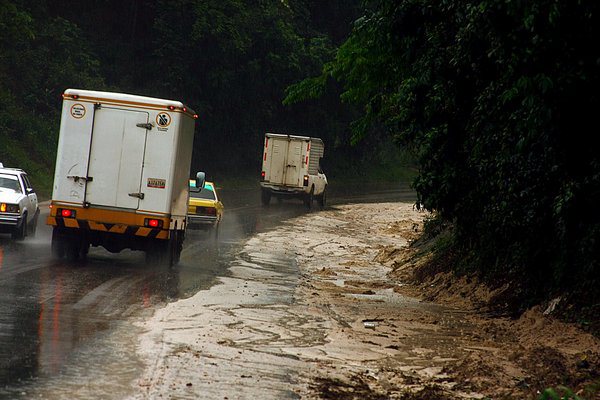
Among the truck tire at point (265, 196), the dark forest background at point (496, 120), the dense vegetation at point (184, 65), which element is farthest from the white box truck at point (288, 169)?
the dark forest background at point (496, 120)

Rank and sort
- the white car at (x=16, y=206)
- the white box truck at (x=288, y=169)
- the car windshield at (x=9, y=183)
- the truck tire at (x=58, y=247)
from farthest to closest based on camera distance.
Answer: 1. the white box truck at (x=288, y=169)
2. the car windshield at (x=9, y=183)
3. the white car at (x=16, y=206)
4. the truck tire at (x=58, y=247)

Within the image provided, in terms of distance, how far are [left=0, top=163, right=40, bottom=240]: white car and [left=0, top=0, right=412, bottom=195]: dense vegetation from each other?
18931 millimetres

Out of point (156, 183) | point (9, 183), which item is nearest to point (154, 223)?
point (156, 183)

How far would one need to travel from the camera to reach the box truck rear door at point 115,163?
18.1m

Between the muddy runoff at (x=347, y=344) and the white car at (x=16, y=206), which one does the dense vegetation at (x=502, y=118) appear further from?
the white car at (x=16, y=206)

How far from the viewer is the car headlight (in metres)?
21.0

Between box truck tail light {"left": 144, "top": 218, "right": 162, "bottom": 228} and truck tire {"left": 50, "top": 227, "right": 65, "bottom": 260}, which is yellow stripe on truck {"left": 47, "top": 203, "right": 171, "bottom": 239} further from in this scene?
truck tire {"left": 50, "top": 227, "right": 65, "bottom": 260}

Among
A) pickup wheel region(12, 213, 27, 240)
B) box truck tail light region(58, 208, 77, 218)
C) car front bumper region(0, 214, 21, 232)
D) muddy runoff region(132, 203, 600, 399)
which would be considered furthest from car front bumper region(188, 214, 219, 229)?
box truck tail light region(58, 208, 77, 218)

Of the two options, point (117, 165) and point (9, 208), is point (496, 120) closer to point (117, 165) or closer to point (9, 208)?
point (117, 165)

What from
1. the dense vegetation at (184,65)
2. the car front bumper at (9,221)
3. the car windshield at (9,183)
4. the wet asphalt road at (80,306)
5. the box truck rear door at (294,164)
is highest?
the dense vegetation at (184,65)

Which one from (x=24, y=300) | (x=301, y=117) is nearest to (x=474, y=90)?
(x=24, y=300)

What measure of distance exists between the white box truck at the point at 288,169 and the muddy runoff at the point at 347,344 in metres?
23.2

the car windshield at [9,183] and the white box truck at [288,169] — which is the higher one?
the white box truck at [288,169]

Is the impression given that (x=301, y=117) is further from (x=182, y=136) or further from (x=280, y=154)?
(x=182, y=136)
